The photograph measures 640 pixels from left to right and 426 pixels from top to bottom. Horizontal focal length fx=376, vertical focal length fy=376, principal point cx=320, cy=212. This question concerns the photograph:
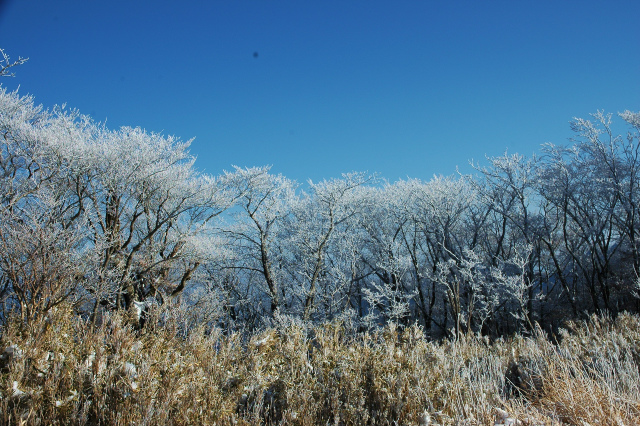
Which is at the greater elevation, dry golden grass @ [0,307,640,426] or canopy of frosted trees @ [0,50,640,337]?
canopy of frosted trees @ [0,50,640,337]

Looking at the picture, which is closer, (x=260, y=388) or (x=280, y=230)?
(x=260, y=388)

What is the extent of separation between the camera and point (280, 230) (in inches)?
792

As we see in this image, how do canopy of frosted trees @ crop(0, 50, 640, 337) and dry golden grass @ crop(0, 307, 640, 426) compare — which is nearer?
dry golden grass @ crop(0, 307, 640, 426)

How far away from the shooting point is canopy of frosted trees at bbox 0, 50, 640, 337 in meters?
11.3

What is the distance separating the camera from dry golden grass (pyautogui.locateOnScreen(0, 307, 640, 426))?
305 cm

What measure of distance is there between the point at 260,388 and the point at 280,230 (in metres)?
16.3

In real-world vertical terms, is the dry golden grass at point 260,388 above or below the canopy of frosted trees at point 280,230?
below

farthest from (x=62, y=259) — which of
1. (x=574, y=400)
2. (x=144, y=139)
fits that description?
(x=574, y=400)

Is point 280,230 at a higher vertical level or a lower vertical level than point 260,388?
higher

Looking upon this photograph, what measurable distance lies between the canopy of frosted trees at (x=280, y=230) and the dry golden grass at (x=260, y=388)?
3.36 m

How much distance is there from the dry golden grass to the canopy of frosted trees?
132 inches

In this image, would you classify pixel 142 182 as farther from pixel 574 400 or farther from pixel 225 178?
pixel 574 400

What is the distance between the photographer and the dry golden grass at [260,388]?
120 inches

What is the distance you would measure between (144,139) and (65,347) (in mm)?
12264
